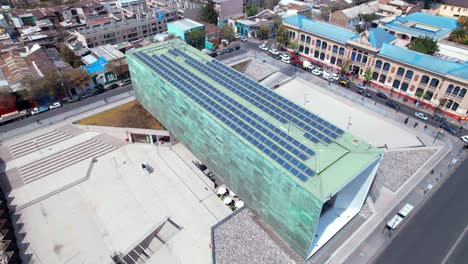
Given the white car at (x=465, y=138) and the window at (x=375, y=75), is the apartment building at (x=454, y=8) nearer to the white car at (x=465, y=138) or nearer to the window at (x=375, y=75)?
the window at (x=375, y=75)

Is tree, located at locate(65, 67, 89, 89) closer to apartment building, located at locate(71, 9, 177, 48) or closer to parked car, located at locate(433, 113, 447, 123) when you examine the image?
apartment building, located at locate(71, 9, 177, 48)

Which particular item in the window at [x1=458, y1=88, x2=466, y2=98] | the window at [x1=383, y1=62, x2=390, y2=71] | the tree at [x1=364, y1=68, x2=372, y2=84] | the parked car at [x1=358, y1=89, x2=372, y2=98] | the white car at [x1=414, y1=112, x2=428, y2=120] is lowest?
the white car at [x1=414, y1=112, x2=428, y2=120]

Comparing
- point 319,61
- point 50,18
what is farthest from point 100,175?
point 50,18

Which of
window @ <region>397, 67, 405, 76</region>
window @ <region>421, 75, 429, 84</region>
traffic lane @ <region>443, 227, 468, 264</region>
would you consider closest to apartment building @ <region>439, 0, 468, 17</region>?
window @ <region>397, 67, 405, 76</region>

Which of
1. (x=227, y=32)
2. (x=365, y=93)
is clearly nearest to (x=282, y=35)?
(x=227, y=32)

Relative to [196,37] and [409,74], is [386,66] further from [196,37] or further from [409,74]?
[196,37]

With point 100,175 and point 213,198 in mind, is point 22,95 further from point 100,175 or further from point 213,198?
point 213,198

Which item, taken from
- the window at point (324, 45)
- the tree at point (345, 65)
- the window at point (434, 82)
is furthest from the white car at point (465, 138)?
the window at point (324, 45)
